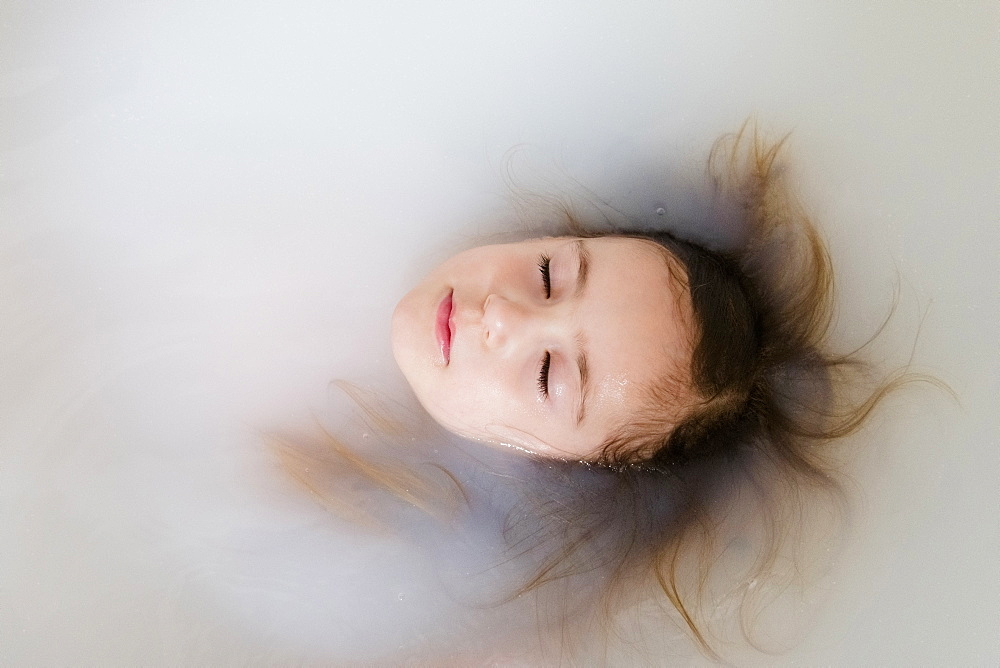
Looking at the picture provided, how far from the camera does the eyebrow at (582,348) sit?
700mm

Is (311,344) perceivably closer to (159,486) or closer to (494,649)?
(159,486)

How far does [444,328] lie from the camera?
772 millimetres

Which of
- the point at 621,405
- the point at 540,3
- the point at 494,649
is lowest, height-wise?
the point at 494,649

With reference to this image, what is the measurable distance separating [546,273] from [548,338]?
8cm

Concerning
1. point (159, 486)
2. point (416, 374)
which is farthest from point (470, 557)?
point (159, 486)

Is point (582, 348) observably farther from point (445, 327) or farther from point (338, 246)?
point (338, 246)

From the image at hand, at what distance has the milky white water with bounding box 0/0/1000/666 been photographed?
90cm

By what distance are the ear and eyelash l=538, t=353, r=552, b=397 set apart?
65 mm

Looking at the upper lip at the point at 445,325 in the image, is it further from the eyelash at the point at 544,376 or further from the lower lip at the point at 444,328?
the eyelash at the point at 544,376

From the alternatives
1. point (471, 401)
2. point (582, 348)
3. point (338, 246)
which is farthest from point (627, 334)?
point (338, 246)

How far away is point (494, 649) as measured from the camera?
91 centimetres

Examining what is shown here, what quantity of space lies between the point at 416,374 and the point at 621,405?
23 cm

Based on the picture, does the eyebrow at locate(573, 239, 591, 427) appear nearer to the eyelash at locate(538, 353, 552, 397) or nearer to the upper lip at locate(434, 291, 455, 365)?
the eyelash at locate(538, 353, 552, 397)

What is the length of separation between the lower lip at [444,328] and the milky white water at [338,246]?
219mm
